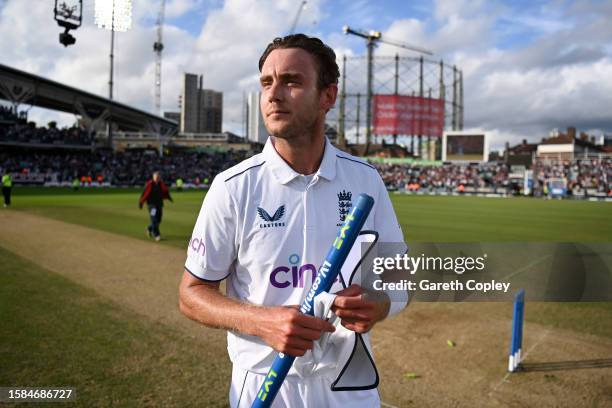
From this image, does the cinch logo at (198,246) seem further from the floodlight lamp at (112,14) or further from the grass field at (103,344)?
the floodlight lamp at (112,14)

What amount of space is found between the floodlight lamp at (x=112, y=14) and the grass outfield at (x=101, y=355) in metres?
9.10

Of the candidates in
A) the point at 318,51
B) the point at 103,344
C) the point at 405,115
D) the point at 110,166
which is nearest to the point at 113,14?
the point at 103,344

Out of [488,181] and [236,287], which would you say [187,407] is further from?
[488,181]

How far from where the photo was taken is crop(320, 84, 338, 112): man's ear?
206cm

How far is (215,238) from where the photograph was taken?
197cm

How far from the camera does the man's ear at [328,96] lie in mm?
2059

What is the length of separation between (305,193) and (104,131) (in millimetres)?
95324

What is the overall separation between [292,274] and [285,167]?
1.70ft

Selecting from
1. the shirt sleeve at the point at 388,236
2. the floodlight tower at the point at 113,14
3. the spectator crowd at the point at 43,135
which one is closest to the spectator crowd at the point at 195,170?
the spectator crowd at the point at 43,135

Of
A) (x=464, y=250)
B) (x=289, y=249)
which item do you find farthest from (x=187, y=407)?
(x=464, y=250)

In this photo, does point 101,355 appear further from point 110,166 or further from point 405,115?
point 405,115

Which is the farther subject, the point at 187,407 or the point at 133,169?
the point at 133,169

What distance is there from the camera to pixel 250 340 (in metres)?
2.05

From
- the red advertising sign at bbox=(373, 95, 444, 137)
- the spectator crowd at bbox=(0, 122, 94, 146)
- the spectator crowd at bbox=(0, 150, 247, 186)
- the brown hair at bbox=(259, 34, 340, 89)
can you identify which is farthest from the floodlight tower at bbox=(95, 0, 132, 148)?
the red advertising sign at bbox=(373, 95, 444, 137)
